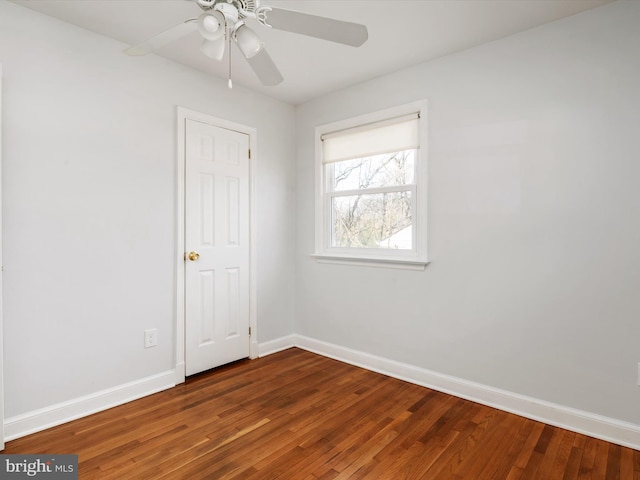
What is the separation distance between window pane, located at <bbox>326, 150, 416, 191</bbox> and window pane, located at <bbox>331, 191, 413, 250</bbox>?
0.10 meters

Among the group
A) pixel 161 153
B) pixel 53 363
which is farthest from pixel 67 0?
pixel 53 363

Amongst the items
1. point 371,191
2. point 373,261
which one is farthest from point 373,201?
point 373,261

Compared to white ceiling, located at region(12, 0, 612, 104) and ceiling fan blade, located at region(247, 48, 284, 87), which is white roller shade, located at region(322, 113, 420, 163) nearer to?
white ceiling, located at region(12, 0, 612, 104)

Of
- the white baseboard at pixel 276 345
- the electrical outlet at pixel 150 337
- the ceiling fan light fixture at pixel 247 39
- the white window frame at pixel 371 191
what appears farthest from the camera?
the white baseboard at pixel 276 345

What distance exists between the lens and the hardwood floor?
5.96ft

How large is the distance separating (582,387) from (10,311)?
3376mm

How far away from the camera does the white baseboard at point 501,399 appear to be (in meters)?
2.07

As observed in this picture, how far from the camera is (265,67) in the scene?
1821 mm

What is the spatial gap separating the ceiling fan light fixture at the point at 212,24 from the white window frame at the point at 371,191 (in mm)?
1779

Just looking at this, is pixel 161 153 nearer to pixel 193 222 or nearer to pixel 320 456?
pixel 193 222

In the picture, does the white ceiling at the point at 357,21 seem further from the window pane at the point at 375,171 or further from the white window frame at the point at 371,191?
the window pane at the point at 375,171

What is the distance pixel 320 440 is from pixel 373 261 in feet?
4.96

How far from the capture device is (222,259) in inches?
125

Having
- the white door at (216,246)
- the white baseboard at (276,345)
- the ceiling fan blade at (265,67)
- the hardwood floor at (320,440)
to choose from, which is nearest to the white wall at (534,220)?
the hardwood floor at (320,440)
